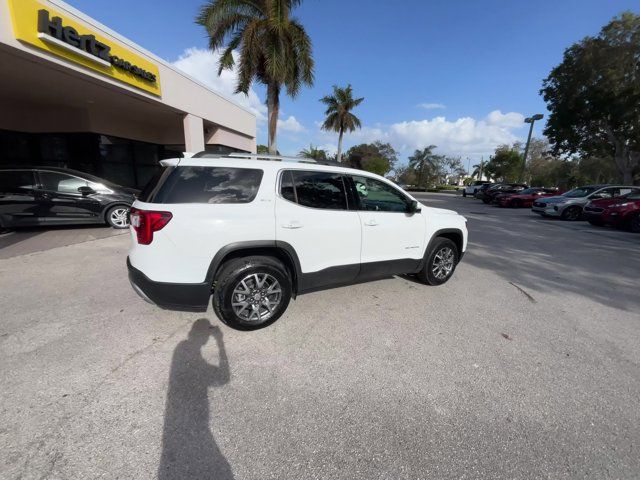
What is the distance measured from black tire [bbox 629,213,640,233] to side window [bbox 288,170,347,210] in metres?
12.3

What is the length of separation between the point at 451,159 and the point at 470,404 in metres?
86.3

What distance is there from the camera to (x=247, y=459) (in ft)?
5.67

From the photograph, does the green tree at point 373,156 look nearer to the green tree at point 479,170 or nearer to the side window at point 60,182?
the green tree at point 479,170

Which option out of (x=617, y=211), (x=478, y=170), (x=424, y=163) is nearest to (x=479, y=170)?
(x=478, y=170)

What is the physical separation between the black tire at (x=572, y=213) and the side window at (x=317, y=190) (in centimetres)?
1398

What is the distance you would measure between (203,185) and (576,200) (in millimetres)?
15652

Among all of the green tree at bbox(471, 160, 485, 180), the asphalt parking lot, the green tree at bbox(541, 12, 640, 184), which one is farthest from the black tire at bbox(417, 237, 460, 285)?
the green tree at bbox(471, 160, 485, 180)

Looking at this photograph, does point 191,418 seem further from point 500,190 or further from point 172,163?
point 500,190

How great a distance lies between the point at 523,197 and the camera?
741 inches

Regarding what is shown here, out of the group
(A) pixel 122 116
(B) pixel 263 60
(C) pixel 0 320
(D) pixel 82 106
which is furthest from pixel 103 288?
(B) pixel 263 60

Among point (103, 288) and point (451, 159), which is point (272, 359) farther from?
point (451, 159)

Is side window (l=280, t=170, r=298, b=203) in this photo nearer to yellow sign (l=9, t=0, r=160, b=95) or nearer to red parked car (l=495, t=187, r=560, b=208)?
yellow sign (l=9, t=0, r=160, b=95)

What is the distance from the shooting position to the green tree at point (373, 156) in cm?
5377

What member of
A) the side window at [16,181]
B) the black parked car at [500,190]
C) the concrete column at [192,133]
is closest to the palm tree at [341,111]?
the black parked car at [500,190]
